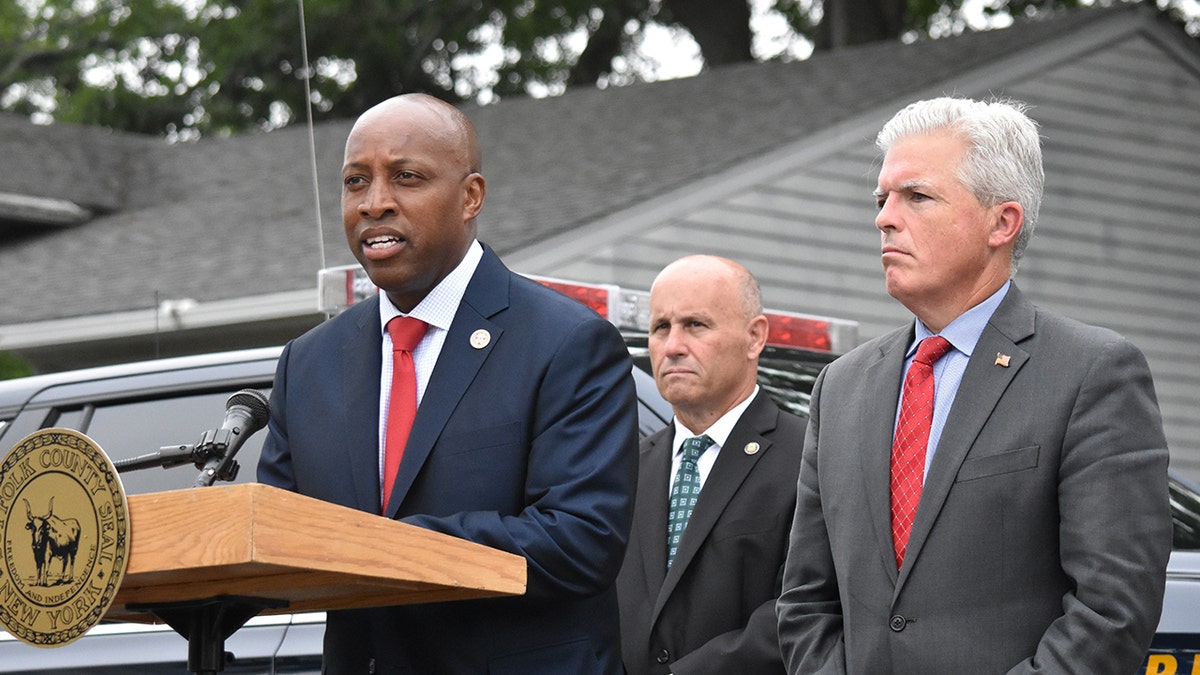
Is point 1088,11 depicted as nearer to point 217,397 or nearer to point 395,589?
point 217,397

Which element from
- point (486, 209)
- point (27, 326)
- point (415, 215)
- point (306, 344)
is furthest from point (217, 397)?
point (27, 326)

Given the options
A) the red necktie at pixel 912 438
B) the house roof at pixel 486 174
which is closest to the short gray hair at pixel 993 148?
the red necktie at pixel 912 438

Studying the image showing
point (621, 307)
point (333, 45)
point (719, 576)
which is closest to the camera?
point (719, 576)

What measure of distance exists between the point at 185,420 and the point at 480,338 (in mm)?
1932

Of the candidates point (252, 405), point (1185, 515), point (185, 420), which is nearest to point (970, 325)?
point (252, 405)

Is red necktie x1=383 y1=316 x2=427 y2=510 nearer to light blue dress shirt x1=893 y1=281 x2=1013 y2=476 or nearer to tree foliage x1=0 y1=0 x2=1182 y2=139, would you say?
light blue dress shirt x1=893 y1=281 x2=1013 y2=476

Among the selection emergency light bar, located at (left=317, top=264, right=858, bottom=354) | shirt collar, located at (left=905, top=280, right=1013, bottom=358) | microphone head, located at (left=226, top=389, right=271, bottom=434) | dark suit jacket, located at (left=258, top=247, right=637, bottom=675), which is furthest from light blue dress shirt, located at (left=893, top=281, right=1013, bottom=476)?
emergency light bar, located at (left=317, top=264, right=858, bottom=354)

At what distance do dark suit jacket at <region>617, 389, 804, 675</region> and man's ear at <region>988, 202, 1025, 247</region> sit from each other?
1.23m

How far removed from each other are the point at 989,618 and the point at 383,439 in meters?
1.11

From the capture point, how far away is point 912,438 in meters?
3.12

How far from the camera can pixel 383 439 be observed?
3.09 metres

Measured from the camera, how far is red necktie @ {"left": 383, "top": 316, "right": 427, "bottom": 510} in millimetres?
3049

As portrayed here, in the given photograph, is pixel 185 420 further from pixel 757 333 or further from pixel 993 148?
pixel 993 148

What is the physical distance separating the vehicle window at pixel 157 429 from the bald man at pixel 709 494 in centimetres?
114
